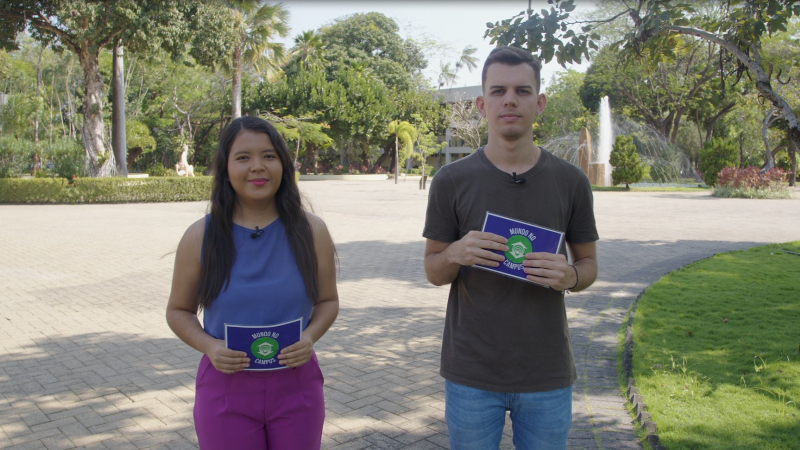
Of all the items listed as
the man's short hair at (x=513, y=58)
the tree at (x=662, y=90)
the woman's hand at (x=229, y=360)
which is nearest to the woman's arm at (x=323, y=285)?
the woman's hand at (x=229, y=360)

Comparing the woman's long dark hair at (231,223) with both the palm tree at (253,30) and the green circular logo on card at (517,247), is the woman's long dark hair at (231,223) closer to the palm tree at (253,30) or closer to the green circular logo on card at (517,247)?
the green circular logo on card at (517,247)

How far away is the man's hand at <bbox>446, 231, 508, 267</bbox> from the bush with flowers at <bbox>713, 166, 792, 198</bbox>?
87.2 feet

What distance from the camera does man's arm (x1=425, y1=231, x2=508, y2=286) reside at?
1.97 metres

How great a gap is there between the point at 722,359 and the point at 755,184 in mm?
23100

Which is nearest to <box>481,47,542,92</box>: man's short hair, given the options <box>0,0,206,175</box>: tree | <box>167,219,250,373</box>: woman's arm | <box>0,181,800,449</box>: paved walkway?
<box>167,219,250,373</box>: woman's arm

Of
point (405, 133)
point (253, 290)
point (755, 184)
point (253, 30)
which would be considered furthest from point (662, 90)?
point (253, 290)

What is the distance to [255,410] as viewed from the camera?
6.79 feet

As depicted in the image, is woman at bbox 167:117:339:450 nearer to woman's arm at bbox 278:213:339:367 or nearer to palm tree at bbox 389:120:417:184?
woman's arm at bbox 278:213:339:367

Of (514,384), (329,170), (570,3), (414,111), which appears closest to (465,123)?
(414,111)

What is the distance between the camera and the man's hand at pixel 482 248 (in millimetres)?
1964

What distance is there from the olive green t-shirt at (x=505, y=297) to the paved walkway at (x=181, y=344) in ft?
6.08

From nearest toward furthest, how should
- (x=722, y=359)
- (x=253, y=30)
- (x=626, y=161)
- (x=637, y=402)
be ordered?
1. (x=637, y=402)
2. (x=722, y=359)
3. (x=253, y=30)
4. (x=626, y=161)

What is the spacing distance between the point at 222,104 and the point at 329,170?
12.7 metres

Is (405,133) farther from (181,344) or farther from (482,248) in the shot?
(482,248)
